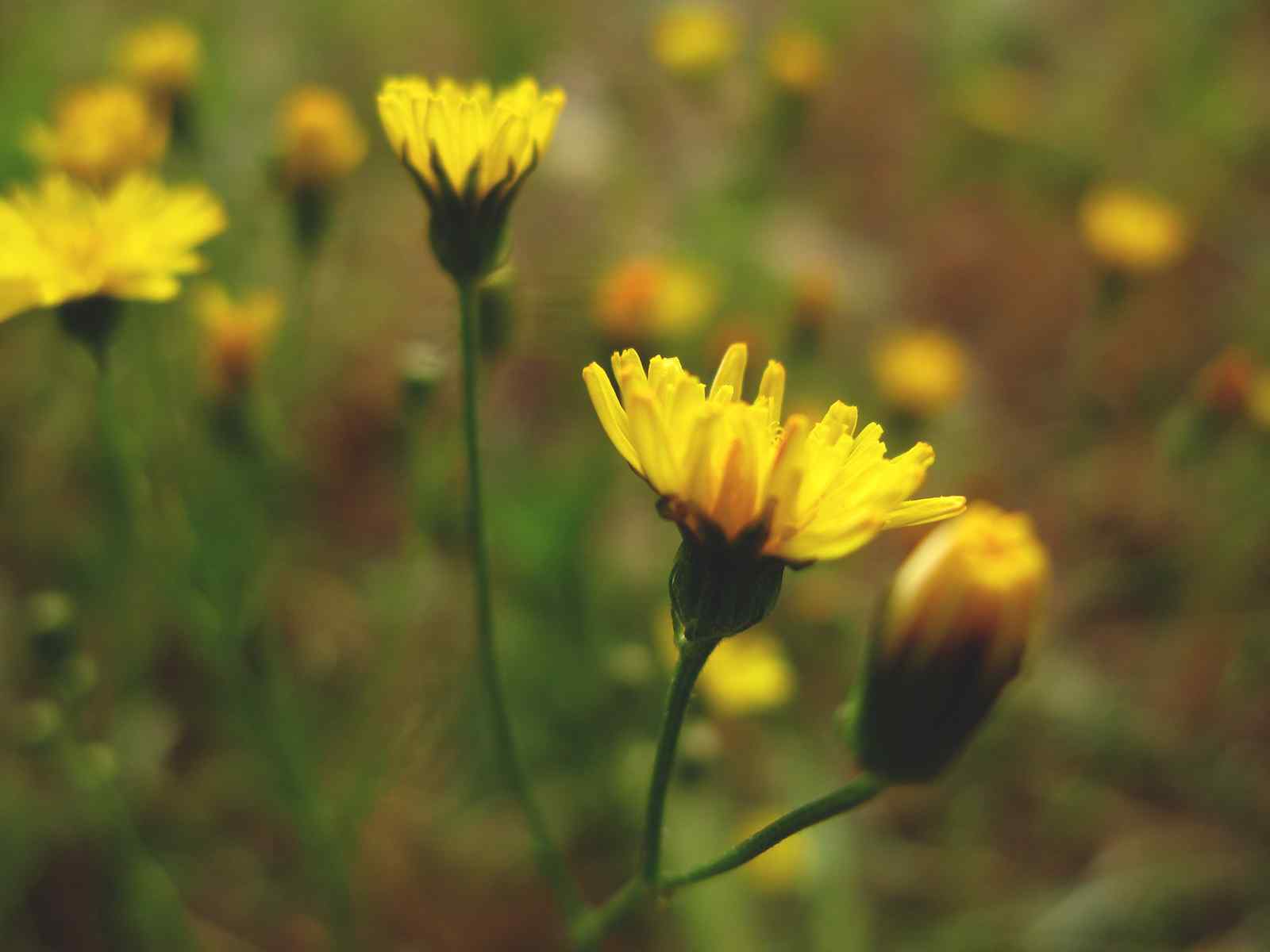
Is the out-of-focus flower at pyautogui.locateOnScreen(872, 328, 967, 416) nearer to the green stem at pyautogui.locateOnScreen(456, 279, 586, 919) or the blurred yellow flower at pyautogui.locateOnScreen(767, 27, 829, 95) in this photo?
the blurred yellow flower at pyautogui.locateOnScreen(767, 27, 829, 95)

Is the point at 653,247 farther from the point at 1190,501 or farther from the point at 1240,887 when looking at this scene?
the point at 1240,887

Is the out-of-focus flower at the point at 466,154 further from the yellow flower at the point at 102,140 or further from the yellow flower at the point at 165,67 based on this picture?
the yellow flower at the point at 165,67

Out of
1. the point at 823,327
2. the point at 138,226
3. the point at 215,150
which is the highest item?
the point at 215,150

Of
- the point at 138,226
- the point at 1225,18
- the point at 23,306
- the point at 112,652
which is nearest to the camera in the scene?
the point at 23,306

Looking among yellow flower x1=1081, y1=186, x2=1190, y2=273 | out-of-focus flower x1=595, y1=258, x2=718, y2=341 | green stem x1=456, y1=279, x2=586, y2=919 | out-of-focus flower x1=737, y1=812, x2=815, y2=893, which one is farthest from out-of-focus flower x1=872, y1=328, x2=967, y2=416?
green stem x1=456, y1=279, x2=586, y2=919

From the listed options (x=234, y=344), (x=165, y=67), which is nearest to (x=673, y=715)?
(x=234, y=344)

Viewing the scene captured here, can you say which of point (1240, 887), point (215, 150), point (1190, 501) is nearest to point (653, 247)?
point (215, 150)

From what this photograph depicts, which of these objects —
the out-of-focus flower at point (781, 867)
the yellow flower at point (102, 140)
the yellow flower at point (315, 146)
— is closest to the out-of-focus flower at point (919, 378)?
the out-of-focus flower at point (781, 867)
